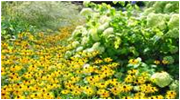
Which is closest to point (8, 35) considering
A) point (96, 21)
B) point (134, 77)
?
point (96, 21)

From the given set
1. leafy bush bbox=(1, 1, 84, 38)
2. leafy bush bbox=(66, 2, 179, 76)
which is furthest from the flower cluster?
leafy bush bbox=(1, 1, 84, 38)

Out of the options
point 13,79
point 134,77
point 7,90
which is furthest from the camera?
point 134,77

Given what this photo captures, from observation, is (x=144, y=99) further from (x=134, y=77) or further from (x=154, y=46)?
(x=154, y=46)

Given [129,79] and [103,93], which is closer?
[103,93]

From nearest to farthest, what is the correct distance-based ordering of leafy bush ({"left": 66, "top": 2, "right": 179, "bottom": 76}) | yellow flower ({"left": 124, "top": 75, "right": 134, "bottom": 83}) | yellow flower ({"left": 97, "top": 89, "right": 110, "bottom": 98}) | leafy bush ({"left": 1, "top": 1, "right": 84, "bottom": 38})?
1. yellow flower ({"left": 97, "top": 89, "right": 110, "bottom": 98})
2. yellow flower ({"left": 124, "top": 75, "right": 134, "bottom": 83})
3. leafy bush ({"left": 66, "top": 2, "right": 179, "bottom": 76})
4. leafy bush ({"left": 1, "top": 1, "right": 84, "bottom": 38})

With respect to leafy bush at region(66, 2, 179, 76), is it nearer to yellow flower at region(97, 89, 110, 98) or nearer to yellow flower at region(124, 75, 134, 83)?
A: yellow flower at region(124, 75, 134, 83)

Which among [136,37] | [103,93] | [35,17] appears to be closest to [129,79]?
[103,93]

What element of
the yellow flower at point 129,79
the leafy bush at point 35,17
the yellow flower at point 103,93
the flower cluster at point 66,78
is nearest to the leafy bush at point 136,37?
the flower cluster at point 66,78

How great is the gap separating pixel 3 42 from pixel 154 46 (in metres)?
2.15

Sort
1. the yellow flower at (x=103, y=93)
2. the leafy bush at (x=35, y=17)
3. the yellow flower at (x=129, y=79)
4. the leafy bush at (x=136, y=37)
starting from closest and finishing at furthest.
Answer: the yellow flower at (x=103, y=93), the yellow flower at (x=129, y=79), the leafy bush at (x=136, y=37), the leafy bush at (x=35, y=17)

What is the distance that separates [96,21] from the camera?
6.15m

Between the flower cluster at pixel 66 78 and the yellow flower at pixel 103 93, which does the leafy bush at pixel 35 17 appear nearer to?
the flower cluster at pixel 66 78

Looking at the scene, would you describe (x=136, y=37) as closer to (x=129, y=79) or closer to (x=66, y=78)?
(x=129, y=79)

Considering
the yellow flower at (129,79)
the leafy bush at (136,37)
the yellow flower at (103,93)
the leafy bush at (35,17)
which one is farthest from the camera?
the leafy bush at (35,17)
